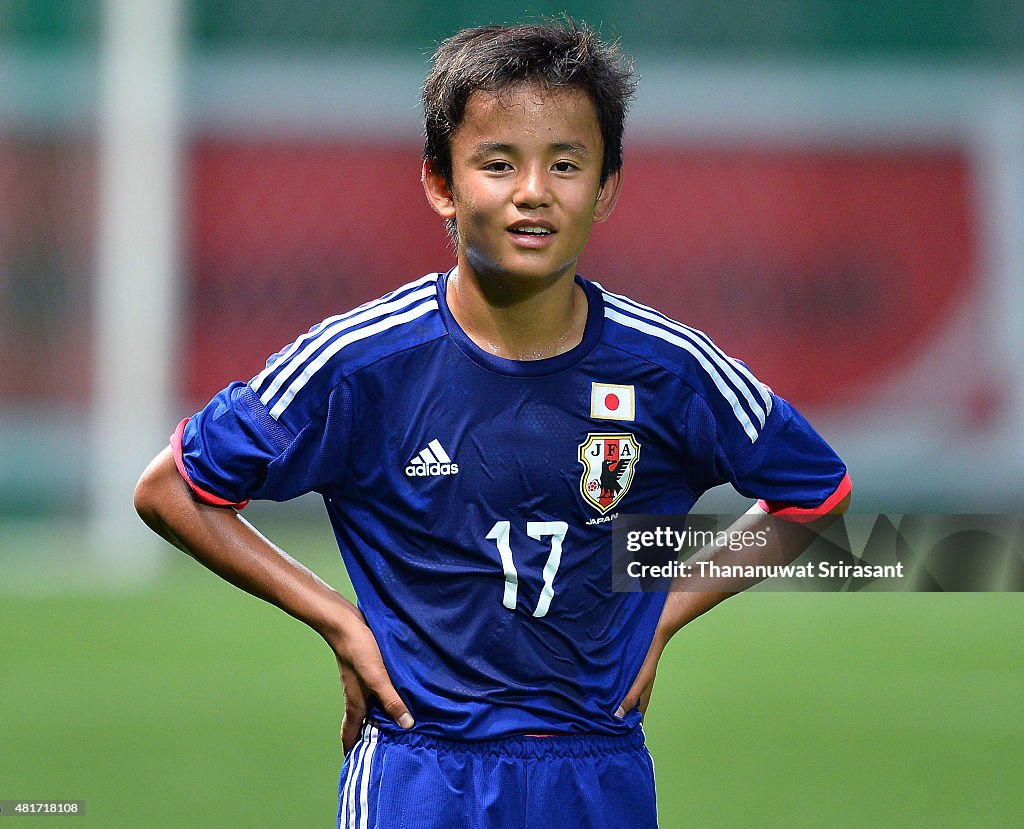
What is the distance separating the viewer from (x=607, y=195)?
99.4 inches

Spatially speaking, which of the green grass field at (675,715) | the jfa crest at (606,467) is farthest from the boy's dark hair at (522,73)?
the green grass field at (675,715)

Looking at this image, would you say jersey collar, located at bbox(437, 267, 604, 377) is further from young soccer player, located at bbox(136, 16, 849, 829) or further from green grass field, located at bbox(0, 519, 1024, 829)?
green grass field, located at bbox(0, 519, 1024, 829)

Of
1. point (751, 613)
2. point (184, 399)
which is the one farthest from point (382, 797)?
point (184, 399)

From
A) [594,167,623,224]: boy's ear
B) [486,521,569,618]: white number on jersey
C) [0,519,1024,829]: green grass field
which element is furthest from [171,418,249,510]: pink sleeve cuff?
[0,519,1024,829]: green grass field

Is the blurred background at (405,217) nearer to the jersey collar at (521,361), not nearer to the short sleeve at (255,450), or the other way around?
the short sleeve at (255,450)

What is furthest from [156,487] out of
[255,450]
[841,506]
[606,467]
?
[841,506]

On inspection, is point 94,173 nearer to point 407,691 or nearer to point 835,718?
point 835,718

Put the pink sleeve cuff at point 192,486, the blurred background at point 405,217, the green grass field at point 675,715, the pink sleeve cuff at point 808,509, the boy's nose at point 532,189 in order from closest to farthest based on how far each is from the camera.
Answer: the boy's nose at point 532,189
the pink sleeve cuff at point 192,486
the pink sleeve cuff at point 808,509
the green grass field at point 675,715
the blurred background at point 405,217

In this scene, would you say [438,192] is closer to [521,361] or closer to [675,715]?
[521,361]

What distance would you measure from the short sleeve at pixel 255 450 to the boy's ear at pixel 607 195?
0.51 m

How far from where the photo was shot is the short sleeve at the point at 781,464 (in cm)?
251

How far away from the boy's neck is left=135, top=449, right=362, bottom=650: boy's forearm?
0.48 meters

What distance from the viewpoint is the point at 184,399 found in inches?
413

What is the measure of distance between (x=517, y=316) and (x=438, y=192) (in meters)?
0.27
